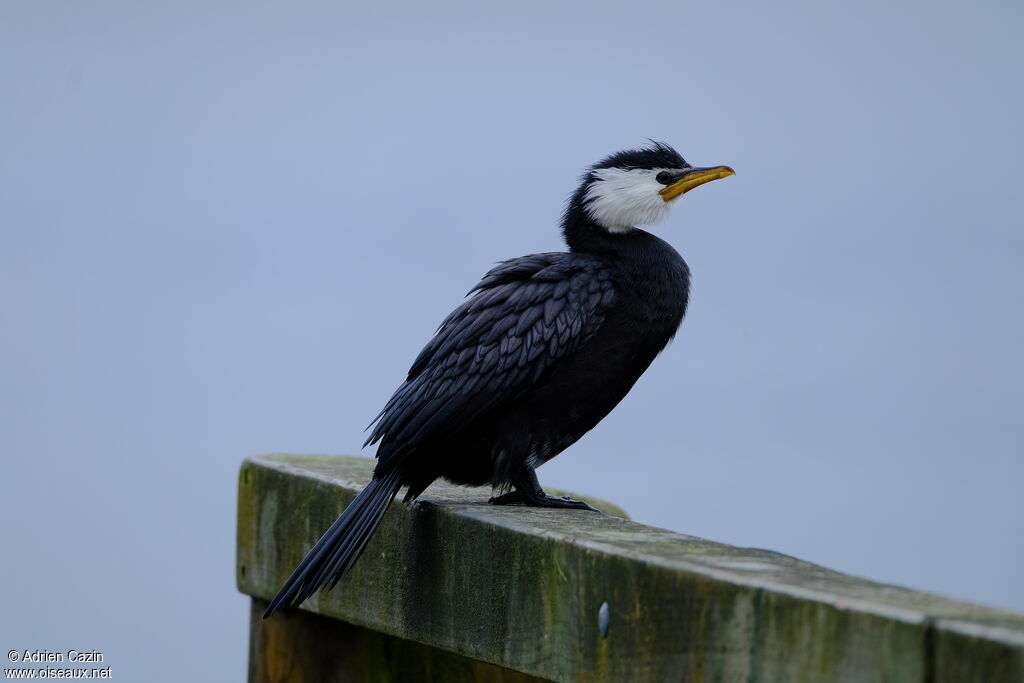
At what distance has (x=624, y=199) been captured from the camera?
392cm

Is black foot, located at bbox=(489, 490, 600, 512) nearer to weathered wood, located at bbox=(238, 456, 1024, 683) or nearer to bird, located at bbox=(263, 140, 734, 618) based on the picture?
bird, located at bbox=(263, 140, 734, 618)

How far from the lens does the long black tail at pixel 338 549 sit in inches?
117

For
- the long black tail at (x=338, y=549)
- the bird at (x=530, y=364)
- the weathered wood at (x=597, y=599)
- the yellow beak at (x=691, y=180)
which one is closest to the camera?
the weathered wood at (x=597, y=599)

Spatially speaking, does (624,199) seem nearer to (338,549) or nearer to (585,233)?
(585,233)

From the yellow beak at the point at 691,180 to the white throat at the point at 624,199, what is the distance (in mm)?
25

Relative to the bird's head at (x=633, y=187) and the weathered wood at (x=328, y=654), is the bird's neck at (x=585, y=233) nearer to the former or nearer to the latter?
the bird's head at (x=633, y=187)

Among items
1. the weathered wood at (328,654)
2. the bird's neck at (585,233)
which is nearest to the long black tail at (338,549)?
the weathered wood at (328,654)

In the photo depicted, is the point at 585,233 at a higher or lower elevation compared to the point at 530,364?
higher

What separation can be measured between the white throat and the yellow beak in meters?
0.02

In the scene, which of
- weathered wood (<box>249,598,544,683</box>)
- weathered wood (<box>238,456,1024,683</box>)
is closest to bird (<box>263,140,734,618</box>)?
weathered wood (<box>238,456,1024,683</box>)

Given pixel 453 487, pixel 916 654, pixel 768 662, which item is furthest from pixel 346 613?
pixel 916 654

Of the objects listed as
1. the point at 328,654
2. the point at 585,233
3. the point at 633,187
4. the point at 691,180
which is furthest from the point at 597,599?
the point at 691,180

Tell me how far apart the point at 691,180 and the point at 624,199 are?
285 mm

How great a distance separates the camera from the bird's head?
3.90 meters
